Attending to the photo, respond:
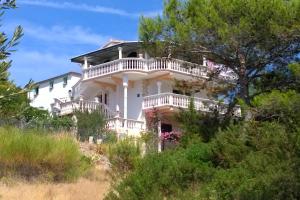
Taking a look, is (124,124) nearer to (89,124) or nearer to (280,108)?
(89,124)

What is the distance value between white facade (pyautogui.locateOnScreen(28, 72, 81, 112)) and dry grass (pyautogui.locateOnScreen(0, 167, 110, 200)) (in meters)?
31.1

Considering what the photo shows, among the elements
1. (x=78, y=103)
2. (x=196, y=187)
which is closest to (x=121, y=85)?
(x=78, y=103)

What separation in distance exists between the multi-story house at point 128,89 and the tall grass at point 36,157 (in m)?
12.0

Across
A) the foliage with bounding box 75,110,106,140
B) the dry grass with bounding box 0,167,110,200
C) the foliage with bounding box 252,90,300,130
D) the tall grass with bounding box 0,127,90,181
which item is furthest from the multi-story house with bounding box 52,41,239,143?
the foliage with bounding box 252,90,300,130

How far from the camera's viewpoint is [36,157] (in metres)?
18.8

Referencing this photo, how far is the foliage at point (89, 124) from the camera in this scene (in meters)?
27.5

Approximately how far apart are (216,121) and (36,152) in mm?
6012

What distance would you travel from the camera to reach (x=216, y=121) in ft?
63.4

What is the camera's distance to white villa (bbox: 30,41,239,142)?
3253cm

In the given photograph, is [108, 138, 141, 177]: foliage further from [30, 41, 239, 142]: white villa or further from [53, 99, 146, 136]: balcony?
[53, 99, 146, 136]: balcony

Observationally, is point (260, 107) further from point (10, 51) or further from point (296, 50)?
point (10, 51)

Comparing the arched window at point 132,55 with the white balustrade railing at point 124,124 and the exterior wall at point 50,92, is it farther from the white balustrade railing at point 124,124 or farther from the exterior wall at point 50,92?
the exterior wall at point 50,92

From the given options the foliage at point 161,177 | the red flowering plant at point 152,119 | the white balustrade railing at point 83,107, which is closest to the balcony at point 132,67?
the white balustrade railing at point 83,107

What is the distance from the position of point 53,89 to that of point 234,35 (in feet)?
114
